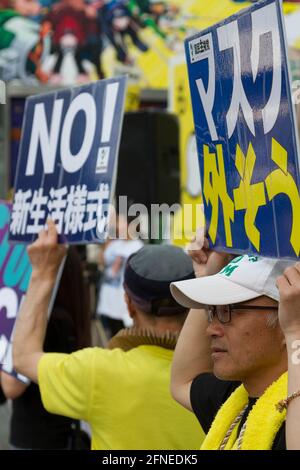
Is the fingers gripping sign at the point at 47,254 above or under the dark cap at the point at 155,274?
above

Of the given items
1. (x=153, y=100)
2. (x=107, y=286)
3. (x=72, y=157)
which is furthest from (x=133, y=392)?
(x=153, y=100)

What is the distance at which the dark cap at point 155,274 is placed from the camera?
9.23 feet

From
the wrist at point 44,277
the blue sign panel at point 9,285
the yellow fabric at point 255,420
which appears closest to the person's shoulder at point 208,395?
the yellow fabric at point 255,420

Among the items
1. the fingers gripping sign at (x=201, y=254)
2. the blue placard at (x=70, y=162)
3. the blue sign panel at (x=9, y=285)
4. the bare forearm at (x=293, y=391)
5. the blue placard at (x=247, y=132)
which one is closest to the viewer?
the bare forearm at (x=293, y=391)

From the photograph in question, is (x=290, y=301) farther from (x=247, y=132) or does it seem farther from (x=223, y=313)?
(x=247, y=132)

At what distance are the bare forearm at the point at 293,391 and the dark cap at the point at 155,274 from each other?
3.43 feet

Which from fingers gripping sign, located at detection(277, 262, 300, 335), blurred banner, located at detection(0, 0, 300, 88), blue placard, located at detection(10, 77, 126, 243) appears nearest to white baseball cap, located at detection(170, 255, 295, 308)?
fingers gripping sign, located at detection(277, 262, 300, 335)

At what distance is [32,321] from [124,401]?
0.49 m

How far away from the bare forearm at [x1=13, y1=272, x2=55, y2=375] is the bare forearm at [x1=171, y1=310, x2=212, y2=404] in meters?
0.54

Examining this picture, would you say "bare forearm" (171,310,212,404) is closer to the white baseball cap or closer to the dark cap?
the dark cap

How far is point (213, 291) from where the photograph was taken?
2.13 meters

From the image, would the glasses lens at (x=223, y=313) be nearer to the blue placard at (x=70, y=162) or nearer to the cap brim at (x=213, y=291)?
the cap brim at (x=213, y=291)

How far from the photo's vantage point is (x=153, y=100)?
41.0 feet
